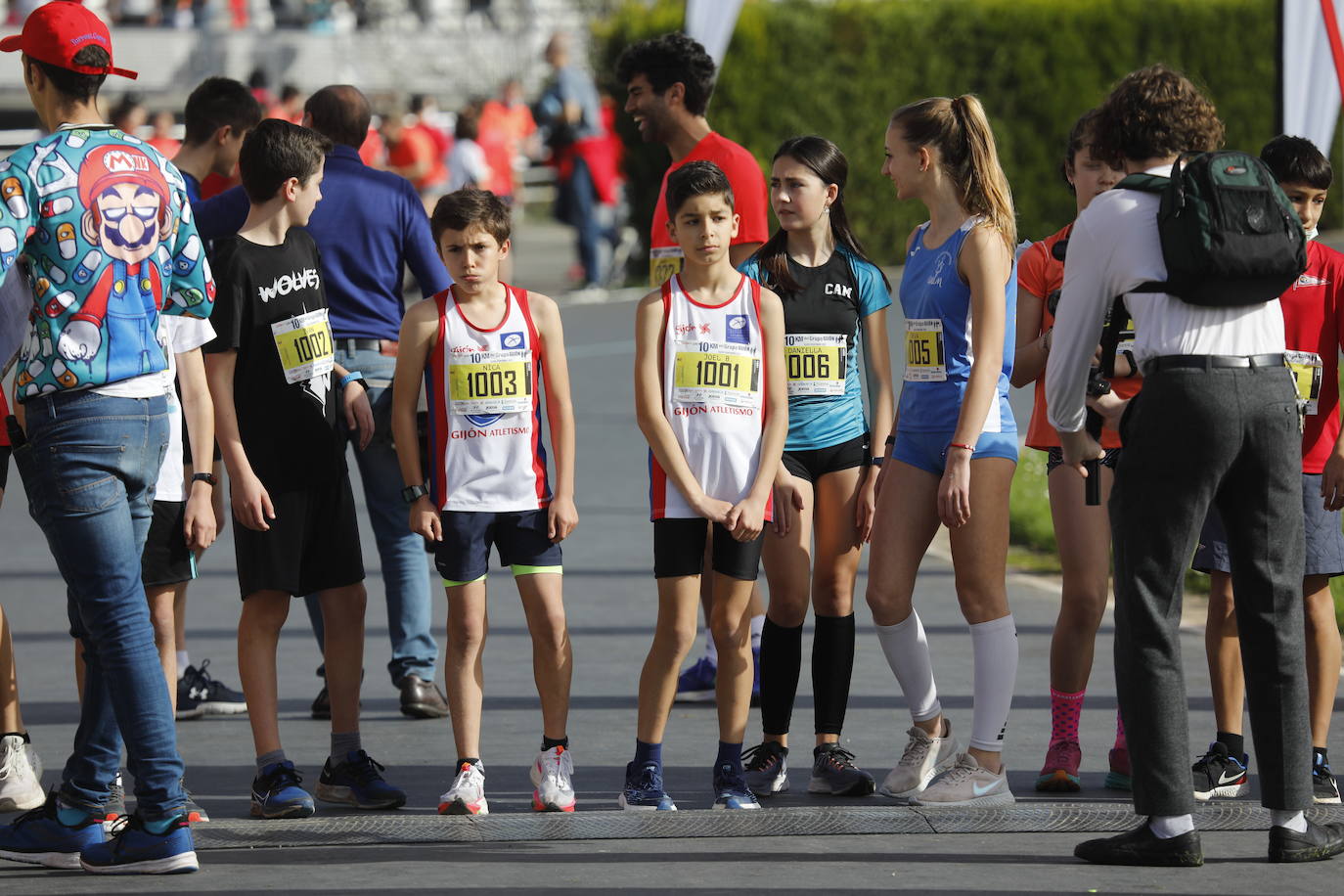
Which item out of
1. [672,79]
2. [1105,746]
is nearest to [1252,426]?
[1105,746]

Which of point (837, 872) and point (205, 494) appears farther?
point (205, 494)

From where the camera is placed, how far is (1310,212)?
576 centimetres

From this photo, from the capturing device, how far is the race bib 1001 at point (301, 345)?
5887 mm

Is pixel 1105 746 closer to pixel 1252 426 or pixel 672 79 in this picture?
pixel 1252 426

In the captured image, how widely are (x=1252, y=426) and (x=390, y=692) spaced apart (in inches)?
145

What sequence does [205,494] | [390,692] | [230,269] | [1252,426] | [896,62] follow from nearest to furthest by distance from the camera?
1. [1252,426]
2. [205,494]
3. [230,269]
4. [390,692]
5. [896,62]

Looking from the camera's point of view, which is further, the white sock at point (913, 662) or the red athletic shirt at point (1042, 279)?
the red athletic shirt at point (1042, 279)

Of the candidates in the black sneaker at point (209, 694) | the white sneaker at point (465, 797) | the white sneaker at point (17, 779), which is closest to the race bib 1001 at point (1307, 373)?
the white sneaker at point (465, 797)

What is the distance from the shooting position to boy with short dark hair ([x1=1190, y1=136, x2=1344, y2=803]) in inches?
223

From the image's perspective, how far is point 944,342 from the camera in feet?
18.7

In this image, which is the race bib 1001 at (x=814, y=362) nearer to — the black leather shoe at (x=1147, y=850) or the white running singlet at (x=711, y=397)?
the white running singlet at (x=711, y=397)

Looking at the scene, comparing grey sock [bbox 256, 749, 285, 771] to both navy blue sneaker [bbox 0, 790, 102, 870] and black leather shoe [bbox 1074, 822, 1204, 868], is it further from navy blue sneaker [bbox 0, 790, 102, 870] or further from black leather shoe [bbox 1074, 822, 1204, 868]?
black leather shoe [bbox 1074, 822, 1204, 868]

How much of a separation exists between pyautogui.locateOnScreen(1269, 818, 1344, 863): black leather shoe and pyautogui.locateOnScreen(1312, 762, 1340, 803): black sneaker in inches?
19.9

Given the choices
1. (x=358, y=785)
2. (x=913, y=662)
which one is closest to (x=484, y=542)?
(x=358, y=785)
